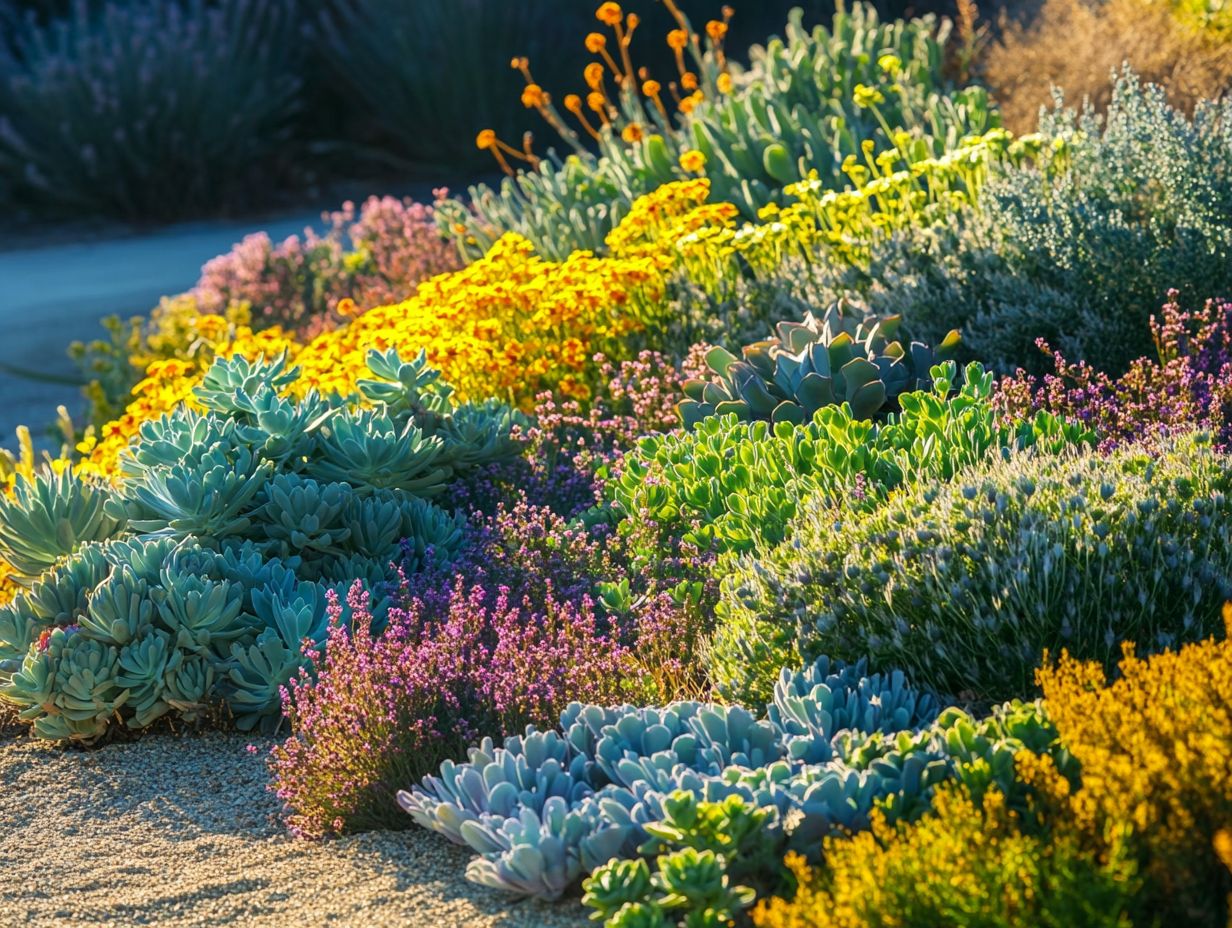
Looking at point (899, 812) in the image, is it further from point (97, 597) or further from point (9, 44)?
point (9, 44)

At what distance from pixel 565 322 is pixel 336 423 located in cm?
151

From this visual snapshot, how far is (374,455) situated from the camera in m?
4.80

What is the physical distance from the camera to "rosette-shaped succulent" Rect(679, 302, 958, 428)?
16.2 ft

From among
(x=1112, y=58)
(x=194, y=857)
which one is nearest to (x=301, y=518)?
(x=194, y=857)

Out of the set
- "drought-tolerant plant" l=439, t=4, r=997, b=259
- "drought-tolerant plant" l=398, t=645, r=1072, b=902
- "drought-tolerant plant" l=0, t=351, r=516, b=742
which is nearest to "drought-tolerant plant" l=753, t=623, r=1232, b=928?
"drought-tolerant plant" l=398, t=645, r=1072, b=902

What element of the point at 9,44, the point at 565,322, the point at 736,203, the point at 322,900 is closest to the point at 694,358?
the point at 565,322

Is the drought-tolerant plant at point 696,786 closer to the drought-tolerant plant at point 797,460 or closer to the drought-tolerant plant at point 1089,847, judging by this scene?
the drought-tolerant plant at point 1089,847

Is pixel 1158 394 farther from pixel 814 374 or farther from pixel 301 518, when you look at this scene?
pixel 301 518

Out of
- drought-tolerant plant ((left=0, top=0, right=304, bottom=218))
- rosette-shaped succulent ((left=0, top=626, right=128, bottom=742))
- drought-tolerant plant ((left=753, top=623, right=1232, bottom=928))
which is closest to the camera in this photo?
drought-tolerant plant ((left=753, top=623, right=1232, bottom=928))

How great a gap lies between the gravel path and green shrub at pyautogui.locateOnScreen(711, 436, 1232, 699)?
3.02 feet

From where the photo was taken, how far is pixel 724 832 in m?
2.75

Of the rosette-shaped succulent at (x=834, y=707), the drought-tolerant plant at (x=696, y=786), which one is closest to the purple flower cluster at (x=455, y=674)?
the drought-tolerant plant at (x=696, y=786)

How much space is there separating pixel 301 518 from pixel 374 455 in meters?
0.34

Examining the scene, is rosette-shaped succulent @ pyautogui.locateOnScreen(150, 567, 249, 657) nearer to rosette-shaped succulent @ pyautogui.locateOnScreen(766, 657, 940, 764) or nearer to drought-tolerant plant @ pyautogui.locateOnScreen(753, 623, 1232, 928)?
rosette-shaped succulent @ pyautogui.locateOnScreen(766, 657, 940, 764)
